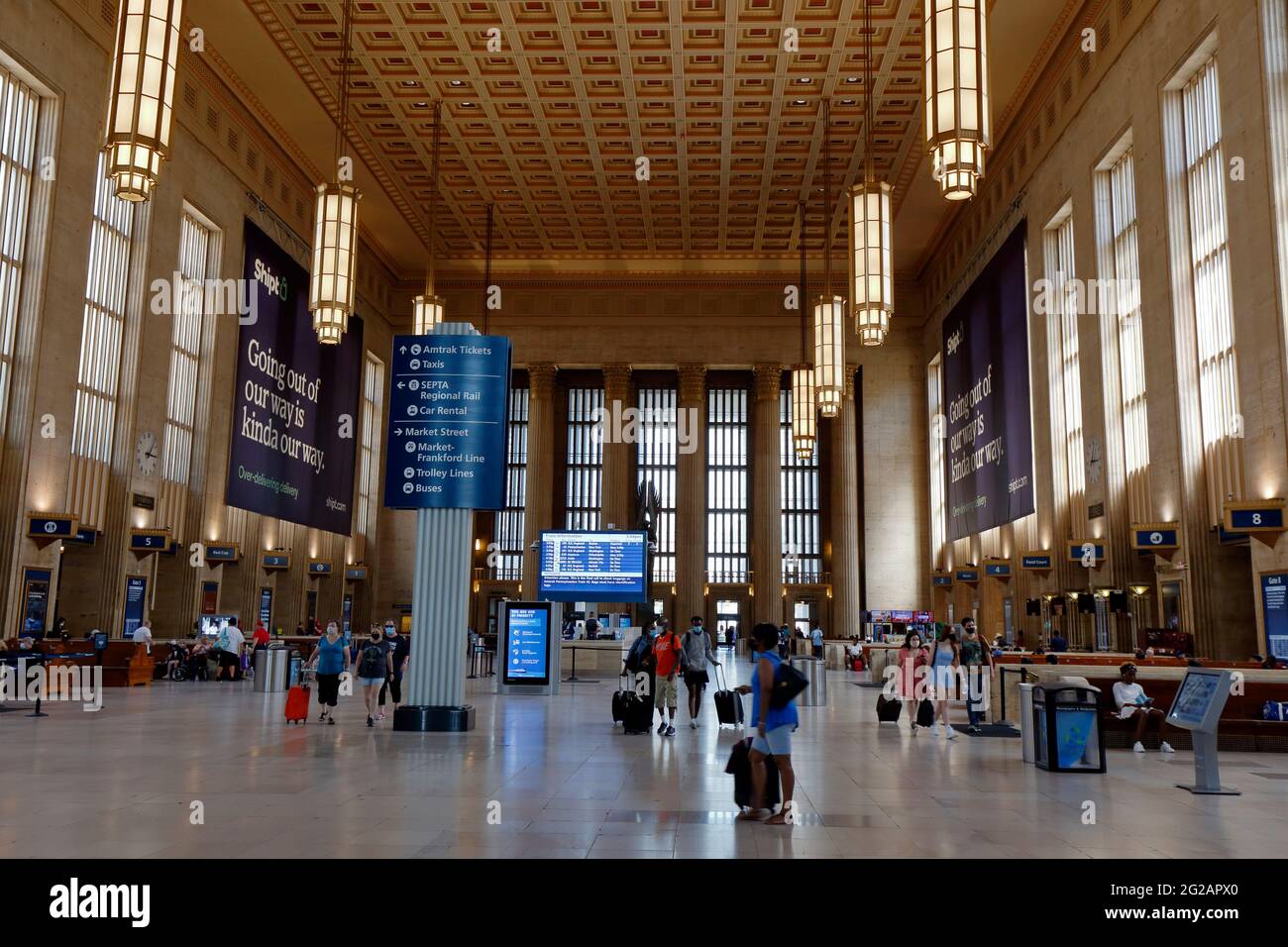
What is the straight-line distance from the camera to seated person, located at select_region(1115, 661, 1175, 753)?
10.3 meters

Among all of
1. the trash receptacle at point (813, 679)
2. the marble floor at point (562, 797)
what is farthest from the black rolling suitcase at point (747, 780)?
the trash receptacle at point (813, 679)

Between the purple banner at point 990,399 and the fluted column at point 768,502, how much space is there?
21.4 ft

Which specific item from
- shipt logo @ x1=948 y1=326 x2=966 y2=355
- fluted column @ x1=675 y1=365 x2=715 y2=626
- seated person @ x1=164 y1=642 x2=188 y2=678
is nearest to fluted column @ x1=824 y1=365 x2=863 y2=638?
shipt logo @ x1=948 y1=326 x2=966 y2=355

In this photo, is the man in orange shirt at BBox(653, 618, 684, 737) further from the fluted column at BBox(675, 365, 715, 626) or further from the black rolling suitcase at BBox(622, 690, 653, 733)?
the fluted column at BBox(675, 365, 715, 626)

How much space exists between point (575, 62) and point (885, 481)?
64.4 ft

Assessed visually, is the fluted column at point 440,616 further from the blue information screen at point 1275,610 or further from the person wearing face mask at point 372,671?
the blue information screen at point 1275,610

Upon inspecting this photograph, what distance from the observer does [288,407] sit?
28656mm

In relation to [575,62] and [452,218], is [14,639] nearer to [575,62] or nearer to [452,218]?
[575,62]

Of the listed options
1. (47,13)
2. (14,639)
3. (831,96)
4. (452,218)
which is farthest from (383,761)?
(452,218)

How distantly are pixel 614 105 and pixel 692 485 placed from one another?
15.7m

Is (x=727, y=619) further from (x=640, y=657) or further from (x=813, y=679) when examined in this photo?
(x=640, y=657)

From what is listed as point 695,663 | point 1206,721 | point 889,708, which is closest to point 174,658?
point 695,663

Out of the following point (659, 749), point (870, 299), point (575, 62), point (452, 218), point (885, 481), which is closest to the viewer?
point (659, 749)

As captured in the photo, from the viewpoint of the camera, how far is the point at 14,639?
47.6 ft
